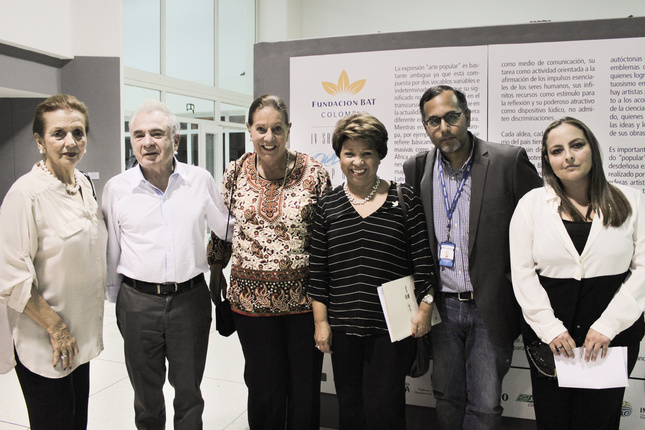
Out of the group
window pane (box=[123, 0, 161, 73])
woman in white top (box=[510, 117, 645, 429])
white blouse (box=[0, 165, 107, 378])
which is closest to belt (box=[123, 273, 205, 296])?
white blouse (box=[0, 165, 107, 378])

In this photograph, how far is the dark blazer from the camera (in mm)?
1843

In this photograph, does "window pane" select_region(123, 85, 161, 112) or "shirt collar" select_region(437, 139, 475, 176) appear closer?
"shirt collar" select_region(437, 139, 475, 176)

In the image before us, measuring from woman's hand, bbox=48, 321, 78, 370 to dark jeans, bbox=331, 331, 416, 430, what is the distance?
40.6 inches

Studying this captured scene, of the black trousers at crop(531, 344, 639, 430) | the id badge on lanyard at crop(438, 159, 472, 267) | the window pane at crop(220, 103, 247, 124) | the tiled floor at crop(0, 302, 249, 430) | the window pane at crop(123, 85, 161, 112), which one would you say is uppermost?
the window pane at crop(220, 103, 247, 124)

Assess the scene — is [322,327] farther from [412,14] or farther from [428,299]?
[412,14]

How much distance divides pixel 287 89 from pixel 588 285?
2.00 metres

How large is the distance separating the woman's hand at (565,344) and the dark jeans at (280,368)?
3.23 ft

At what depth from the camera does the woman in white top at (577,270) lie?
5.42 feet

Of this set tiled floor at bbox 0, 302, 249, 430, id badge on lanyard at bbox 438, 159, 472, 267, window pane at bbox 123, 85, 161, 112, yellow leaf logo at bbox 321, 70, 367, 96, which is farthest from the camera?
window pane at bbox 123, 85, 161, 112

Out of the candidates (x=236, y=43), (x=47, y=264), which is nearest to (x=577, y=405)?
(x=47, y=264)

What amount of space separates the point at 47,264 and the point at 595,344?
2082 mm

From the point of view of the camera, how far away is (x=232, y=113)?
972 cm

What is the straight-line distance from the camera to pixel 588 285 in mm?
1676

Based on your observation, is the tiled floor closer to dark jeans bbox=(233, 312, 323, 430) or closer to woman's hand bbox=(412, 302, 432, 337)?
dark jeans bbox=(233, 312, 323, 430)
